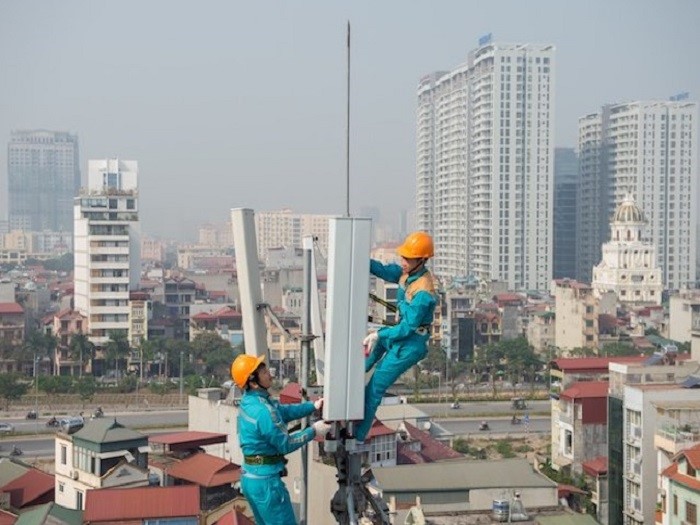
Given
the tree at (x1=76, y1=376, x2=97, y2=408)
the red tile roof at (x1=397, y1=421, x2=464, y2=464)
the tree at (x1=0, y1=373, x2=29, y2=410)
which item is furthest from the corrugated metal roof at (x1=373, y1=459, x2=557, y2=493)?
the tree at (x1=76, y1=376, x2=97, y2=408)

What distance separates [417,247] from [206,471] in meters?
5.89

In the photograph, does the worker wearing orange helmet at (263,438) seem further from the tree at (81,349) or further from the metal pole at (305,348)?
the tree at (81,349)

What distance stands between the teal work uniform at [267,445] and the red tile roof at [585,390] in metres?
10.0

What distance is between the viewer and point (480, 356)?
22.6 m

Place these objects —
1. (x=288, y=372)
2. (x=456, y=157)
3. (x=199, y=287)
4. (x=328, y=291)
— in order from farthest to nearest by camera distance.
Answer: (x=456, y=157)
(x=199, y=287)
(x=288, y=372)
(x=328, y=291)

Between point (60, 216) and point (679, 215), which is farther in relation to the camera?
point (60, 216)

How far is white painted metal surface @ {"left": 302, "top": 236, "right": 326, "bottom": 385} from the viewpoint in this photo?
2.72 metres

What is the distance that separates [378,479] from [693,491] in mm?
2314

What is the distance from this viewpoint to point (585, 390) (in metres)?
12.6

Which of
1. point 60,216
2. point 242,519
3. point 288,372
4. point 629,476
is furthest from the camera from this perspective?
point 60,216

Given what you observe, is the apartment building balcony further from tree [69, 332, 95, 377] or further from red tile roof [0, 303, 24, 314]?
red tile roof [0, 303, 24, 314]

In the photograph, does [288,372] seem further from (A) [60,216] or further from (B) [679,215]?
(A) [60,216]

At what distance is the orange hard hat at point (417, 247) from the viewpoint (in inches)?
109

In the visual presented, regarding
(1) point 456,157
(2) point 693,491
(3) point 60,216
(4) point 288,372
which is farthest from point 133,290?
(3) point 60,216
